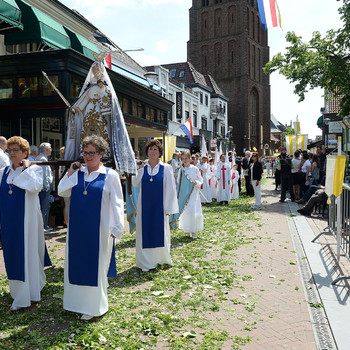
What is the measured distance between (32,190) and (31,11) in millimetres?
10558

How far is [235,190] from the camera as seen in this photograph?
17156 millimetres

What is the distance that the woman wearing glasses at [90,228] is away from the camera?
4160 mm

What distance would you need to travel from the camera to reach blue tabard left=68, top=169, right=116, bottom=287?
4.15 metres

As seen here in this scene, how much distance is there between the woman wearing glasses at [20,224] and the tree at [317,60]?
648 inches

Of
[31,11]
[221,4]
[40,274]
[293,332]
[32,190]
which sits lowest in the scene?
[293,332]

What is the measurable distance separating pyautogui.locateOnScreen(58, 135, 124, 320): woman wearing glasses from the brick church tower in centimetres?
5731

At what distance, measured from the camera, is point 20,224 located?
448 centimetres

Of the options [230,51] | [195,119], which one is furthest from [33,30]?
[230,51]

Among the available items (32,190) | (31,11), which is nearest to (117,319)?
(32,190)

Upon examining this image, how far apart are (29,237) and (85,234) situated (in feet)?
2.77

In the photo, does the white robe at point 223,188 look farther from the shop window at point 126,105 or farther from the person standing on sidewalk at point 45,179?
the person standing on sidewalk at point 45,179

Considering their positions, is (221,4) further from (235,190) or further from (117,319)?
(117,319)

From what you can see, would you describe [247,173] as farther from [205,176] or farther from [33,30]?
[33,30]

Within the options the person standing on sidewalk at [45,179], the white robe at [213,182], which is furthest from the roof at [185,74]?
the person standing on sidewalk at [45,179]
